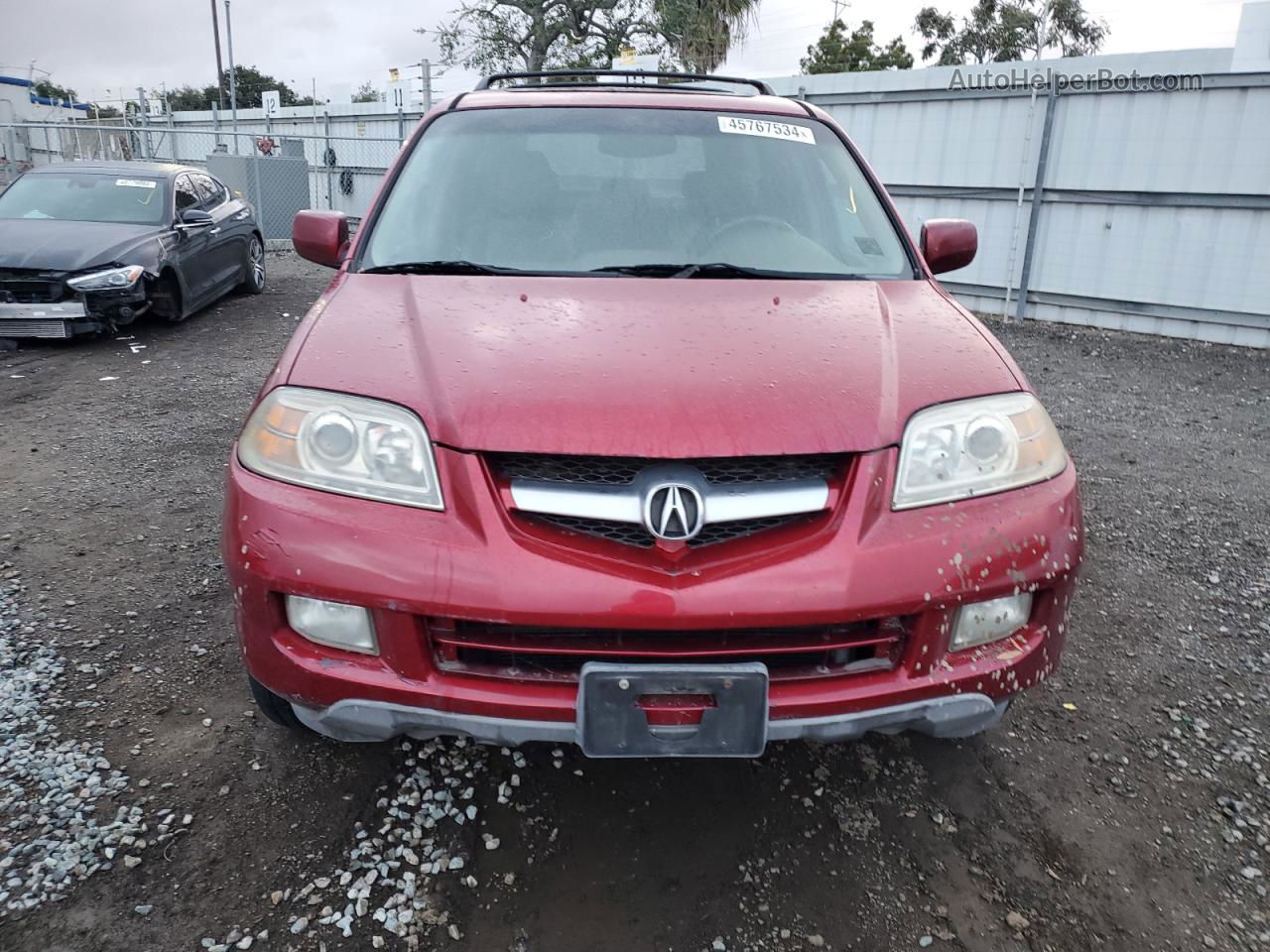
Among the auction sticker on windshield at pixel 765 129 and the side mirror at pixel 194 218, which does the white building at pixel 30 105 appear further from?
the auction sticker on windshield at pixel 765 129

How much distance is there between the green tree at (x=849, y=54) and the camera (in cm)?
3956

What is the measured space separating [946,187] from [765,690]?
30.9 feet

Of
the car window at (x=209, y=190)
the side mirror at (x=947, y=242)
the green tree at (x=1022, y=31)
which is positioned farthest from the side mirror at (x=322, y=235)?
the green tree at (x=1022, y=31)

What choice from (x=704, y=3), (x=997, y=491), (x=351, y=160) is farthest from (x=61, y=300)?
(x=704, y=3)

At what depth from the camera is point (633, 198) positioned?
273cm

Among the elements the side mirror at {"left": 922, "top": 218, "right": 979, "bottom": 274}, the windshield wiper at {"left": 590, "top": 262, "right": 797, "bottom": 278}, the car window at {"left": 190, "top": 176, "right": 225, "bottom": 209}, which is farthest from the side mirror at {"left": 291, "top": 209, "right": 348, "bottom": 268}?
the car window at {"left": 190, "top": 176, "right": 225, "bottom": 209}

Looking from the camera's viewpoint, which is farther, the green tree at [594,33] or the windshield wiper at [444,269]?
the green tree at [594,33]

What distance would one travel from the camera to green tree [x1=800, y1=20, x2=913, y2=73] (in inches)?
1558

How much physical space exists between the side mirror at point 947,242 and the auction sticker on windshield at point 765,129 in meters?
0.51

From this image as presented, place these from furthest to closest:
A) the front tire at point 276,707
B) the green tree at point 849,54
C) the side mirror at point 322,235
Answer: the green tree at point 849,54
the side mirror at point 322,235
the front tire at point 276,707

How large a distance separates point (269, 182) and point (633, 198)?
14225mm

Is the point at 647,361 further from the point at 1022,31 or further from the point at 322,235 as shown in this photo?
the point at 1022,31

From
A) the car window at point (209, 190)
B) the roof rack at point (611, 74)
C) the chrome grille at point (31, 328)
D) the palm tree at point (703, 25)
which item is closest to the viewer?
the roof rack at point (611, 74)

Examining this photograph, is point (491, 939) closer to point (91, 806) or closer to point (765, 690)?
point (765, 690)
